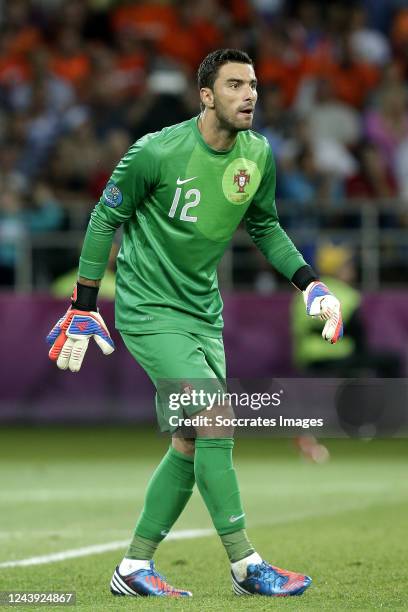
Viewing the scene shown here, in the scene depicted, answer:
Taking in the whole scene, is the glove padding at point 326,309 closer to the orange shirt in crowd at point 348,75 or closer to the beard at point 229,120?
the beard at point 229,120

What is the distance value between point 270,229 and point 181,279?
563 mm

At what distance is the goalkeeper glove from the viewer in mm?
6383

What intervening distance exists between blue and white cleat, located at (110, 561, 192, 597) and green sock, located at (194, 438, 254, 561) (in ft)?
0.99

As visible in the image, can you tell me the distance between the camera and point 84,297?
650cm

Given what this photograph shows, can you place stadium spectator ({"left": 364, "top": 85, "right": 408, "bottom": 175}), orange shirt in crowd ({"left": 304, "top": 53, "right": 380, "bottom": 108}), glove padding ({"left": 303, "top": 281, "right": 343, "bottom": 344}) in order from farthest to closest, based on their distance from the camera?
orange shirt in crowd ({"left": 304, "top": 53, "right": 380, "bottom": 108}), stadium spectator ({"left": 364, "top": 85, "right": 408, "bottom": 175}), glove padding ({"left": 303, "top": 281, "right": 343, "bottom": 344})

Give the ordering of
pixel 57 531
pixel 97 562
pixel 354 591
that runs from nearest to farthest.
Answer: pixel 354 591 → pixel 97 562 → pixel 57 531

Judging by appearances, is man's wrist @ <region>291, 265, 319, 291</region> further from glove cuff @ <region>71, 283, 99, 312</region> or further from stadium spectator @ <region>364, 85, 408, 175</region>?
stadium spectator @ <region>364, 85, 408, 175</region>

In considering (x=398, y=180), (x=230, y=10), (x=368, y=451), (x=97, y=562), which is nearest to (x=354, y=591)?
(x=97, y=562)

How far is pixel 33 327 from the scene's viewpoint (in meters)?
15.8

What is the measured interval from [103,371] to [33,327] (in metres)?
0.87

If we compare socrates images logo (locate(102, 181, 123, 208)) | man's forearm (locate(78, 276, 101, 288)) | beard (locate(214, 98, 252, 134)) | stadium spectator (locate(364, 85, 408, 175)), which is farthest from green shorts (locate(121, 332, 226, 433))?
stadium spectator (locate(364, 85, 408, 175))

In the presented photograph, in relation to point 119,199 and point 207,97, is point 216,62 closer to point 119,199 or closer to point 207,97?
point 207,97

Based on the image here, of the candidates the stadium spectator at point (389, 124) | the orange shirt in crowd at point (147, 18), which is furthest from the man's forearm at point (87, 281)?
the orange shirt in crowd at point (147, 18)

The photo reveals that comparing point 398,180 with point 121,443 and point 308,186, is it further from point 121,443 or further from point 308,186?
point 121,443
